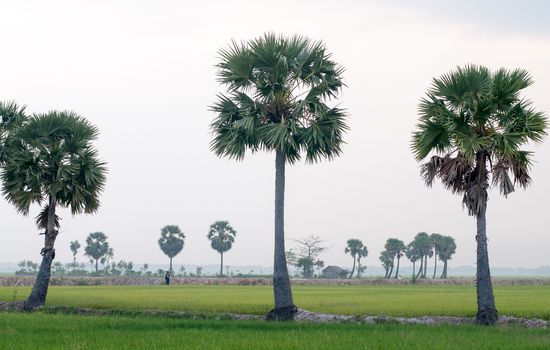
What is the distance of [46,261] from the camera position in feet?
154

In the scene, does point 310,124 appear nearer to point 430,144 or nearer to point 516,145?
point 430,144

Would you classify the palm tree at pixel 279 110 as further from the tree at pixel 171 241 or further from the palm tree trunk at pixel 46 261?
the tree at pixel 171 241

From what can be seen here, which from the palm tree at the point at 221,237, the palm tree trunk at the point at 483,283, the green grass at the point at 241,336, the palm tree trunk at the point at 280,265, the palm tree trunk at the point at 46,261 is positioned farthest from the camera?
the palm tree at the point at 221,237

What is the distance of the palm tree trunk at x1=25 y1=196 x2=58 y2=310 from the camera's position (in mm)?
45781

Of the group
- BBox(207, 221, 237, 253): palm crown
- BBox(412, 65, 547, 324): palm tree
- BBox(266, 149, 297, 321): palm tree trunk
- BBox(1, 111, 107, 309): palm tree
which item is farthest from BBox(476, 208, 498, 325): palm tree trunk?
BBox(207, 221, 237, 253): palm crown

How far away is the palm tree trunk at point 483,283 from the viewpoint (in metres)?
33.1

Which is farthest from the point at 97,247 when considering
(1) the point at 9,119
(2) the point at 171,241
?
(1) the point at 9,119

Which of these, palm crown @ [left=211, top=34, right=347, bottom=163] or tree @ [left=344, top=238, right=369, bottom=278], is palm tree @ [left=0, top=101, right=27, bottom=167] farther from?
tree @ [left=344, top=238, right=369, bottom=278]

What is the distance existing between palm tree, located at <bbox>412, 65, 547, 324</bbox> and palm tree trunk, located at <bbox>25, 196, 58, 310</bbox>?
22816mm

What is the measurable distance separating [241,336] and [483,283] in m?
12.1

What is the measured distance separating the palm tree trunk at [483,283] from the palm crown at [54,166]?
22.9 m

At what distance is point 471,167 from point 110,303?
75.4 feet

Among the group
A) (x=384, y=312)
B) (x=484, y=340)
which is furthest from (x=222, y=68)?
(x=484, y=340)

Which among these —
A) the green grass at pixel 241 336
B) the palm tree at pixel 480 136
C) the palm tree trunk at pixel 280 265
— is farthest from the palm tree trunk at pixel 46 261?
the palm tree at pixel 480 136
